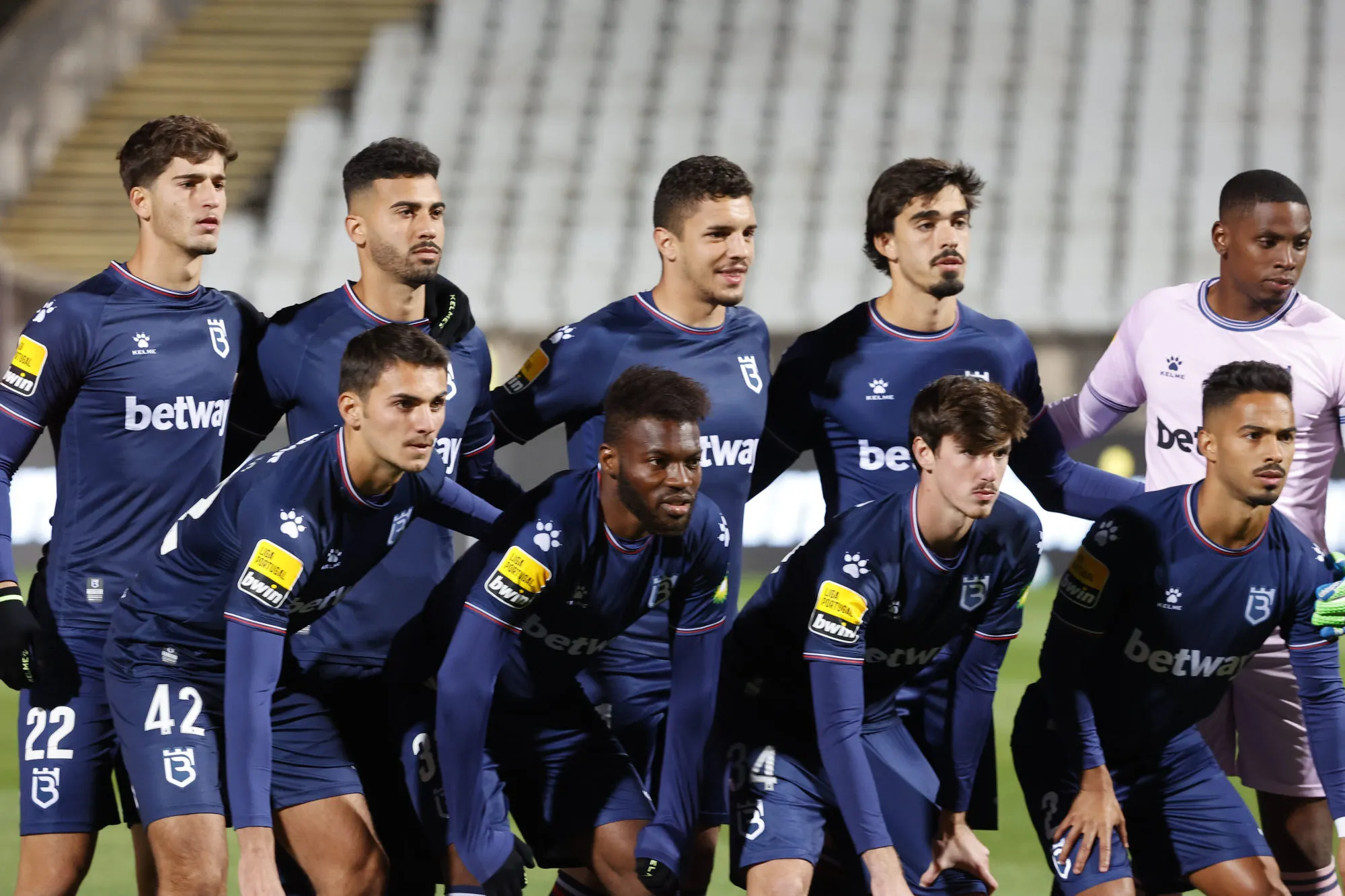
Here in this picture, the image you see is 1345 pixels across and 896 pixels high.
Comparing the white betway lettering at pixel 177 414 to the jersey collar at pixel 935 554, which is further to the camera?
the white betway lettering at pixel 177 414

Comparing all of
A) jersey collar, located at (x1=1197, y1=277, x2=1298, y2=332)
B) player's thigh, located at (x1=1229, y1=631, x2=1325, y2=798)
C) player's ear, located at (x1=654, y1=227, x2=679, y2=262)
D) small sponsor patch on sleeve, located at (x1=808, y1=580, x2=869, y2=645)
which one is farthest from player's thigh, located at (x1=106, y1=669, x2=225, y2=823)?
jersey collar, located at (x1=1197, y1=277, x2=1298, y2=332)

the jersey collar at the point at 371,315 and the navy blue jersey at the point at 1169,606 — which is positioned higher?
the jersey collar at the point at 371,315

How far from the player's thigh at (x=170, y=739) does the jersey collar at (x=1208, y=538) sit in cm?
270

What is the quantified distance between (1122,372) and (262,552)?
9.41 ft

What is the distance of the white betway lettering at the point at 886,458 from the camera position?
17.7ft

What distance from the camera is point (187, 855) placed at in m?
4.58

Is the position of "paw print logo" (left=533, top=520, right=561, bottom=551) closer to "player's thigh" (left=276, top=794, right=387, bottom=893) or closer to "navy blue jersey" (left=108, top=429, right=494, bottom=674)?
"navy blue jersey" (left=108, top=429, right=494, bottom=674)

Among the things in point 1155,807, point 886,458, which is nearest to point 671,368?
point 886,458

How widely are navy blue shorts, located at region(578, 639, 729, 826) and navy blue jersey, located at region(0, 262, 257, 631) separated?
129cm

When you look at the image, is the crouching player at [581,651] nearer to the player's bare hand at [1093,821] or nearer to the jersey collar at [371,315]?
the jersey collar at [371,315]

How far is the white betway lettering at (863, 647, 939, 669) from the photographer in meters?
4.95

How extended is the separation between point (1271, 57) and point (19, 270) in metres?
11.9

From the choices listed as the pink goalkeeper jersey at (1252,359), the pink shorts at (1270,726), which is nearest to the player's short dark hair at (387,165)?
the pink goalkeeper jersey at (1252,359)

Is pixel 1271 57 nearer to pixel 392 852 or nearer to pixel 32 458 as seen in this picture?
pixel 32 458
